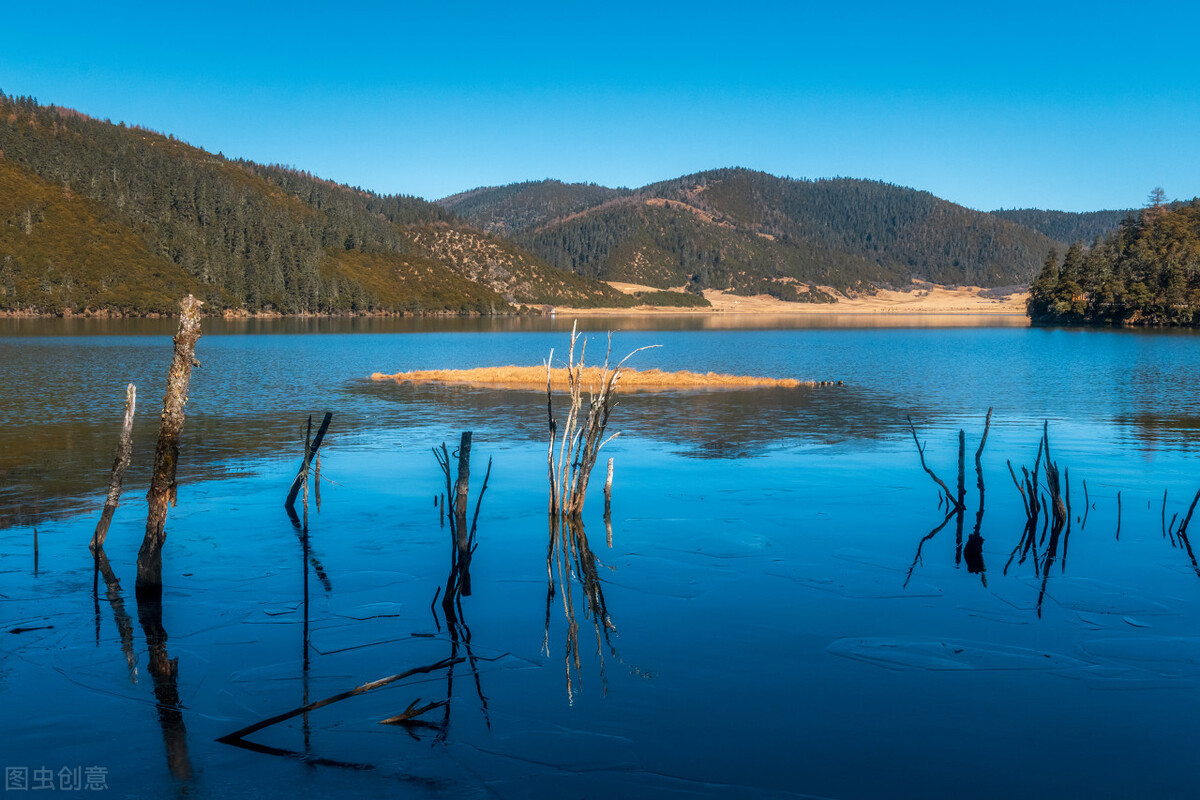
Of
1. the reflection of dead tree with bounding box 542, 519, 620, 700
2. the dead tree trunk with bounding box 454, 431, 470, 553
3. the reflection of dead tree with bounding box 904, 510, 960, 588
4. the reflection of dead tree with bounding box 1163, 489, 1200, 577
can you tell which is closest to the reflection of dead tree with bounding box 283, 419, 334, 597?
the dead tree trunk with bounding box 454, 431, 470, 553

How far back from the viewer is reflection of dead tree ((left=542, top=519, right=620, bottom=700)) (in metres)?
12.2

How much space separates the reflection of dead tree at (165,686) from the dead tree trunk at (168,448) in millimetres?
371

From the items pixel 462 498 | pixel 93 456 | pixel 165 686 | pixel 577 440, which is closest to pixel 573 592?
pixel 462 498

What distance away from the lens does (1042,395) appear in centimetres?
5006

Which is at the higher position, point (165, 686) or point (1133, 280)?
point (1133, 280)

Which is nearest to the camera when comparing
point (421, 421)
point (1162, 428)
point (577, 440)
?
point (577, 440)

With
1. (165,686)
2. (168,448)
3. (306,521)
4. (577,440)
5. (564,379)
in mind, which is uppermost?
(168,448)

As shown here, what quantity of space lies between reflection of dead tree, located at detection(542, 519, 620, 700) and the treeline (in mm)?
150461

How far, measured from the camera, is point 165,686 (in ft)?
36.0

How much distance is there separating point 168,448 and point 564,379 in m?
41.8

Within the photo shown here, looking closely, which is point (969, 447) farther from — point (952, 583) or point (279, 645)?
point (279, 645)

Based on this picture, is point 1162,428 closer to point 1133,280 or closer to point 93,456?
point 93,456

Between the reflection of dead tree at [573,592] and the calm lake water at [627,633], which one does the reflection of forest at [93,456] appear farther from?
the reflection of dead tree at [573,592]

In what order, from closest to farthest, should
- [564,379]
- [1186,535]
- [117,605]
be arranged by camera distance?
[117,605] < [1186,535] < [564,379]
